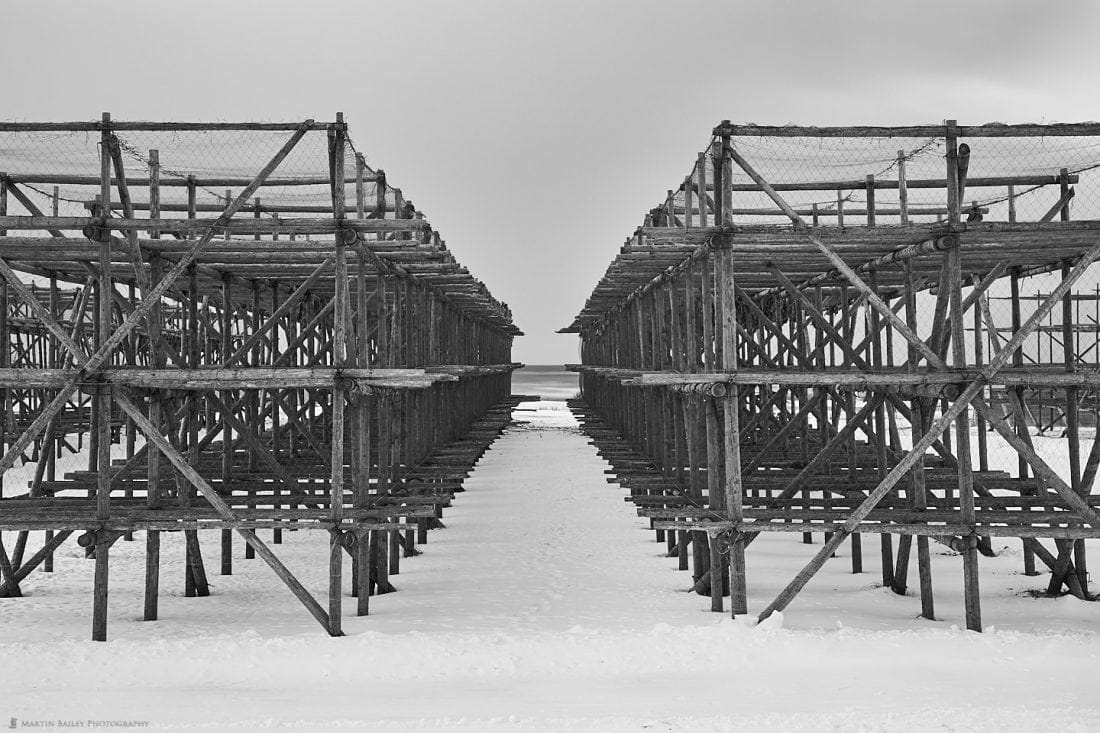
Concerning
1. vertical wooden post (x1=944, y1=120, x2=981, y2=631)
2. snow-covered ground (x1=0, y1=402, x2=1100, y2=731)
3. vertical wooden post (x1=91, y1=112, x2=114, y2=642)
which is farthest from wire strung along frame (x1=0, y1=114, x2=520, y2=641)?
vertical wooden post (x1=944, y1=120, x2=981, y2=631)

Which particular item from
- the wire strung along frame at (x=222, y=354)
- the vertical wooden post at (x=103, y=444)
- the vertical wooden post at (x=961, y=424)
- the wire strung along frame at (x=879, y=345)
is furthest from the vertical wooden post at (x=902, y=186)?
the vertical wooden post at (x=103, y=444)

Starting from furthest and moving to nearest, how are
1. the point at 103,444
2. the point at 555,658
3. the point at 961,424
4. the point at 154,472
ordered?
1. the point at 154,472
2. the point at 961,424
3. the point at 103,444
4. the point at 555,658

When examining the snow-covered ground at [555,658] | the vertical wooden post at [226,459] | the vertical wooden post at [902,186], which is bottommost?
the snow-covered ground at [555,658]

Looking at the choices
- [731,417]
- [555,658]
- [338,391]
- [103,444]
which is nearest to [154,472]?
[103,444]

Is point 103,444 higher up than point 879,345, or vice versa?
point 879,345

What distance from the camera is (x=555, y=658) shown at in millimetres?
8453

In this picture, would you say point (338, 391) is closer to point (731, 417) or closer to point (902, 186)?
point (731, 417)

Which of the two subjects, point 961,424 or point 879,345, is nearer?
point 961,424

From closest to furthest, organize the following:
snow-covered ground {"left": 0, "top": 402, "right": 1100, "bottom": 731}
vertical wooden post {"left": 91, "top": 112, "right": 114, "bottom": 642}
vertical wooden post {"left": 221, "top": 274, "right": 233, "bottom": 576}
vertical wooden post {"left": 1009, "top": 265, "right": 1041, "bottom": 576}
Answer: snow-covered ground {"left": 0, "top": 402, "right": 1100, "bottom": 731}
vertical wooden post {"left": 91, "top": 112, "right": 114, "bottom": 642}
vertical wooden post {"left": 1009, "top": 265, "right": 1041, "bottom": 576}
vertical wooden post {"left": 221, "top": 274, "right": 233, "bottom": 576}

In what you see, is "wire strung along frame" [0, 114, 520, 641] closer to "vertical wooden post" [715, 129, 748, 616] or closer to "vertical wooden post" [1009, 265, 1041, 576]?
"vertical wooden post" [715, 129, 748, 616]

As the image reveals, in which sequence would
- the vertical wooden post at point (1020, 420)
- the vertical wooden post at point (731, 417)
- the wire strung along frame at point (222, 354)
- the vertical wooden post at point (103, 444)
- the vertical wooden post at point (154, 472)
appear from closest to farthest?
the vertical wooden post at point (103, 444), the wire strung along frame at point (222, 354), the vertical wooden post at point (731, 417), the vertical wooden post at point (154, 472), the vertical wooden post at point (1020, 420)

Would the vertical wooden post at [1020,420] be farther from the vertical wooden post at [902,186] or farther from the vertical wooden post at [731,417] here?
the vertical wooden post at [731,417]

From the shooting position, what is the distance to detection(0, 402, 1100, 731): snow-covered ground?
7.27 meters

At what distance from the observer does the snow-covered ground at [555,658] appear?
7.27 m
